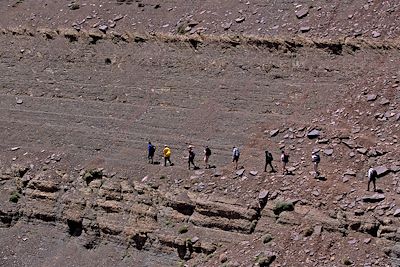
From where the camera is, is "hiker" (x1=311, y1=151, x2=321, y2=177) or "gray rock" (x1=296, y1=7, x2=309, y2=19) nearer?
"hiker" (x1=311, y1=151, x2=321, y2=177)

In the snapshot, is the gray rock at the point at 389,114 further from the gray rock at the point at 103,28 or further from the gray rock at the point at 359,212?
the gray rock at the point at 103,28

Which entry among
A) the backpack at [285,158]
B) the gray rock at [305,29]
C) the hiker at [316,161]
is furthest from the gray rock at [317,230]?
the gray rock at [305,29]

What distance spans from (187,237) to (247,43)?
10545mm

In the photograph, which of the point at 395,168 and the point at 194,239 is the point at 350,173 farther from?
the point at 194,239

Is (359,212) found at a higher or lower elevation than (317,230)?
higher

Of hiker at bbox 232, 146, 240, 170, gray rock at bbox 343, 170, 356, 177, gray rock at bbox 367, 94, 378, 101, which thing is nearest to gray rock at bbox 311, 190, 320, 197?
gray rock at bbox 343, 170, 356, 177

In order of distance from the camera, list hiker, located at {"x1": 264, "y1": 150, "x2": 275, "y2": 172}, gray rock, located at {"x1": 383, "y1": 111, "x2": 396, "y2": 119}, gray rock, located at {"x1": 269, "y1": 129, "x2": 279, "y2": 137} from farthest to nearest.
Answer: gray rock, located at {"x1": 269, "y1": 129, "x2": 279, "y2": 137} → gray rock, located at {"x1": 383, "y1": 111, "x2": 396, "y2": 119} → hiker, located at {"x1": 264, "y1": 150, "x2": 275, "y2": 172}

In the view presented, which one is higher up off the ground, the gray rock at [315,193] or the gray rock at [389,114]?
the gray rock at [389,114]

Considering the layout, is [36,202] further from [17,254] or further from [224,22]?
[224,22]

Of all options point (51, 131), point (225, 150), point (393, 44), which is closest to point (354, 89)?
point (393, 44)

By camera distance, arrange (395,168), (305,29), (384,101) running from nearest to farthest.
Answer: (395,168) → (384,101) → (305,29)

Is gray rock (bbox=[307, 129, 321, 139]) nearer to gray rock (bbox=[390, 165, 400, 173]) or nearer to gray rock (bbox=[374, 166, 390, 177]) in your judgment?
gray rock (bbox=[374, 166, 390, 177])

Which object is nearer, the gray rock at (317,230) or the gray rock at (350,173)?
the gray rock at (317,230)

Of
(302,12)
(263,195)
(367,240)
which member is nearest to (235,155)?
(263,195)
